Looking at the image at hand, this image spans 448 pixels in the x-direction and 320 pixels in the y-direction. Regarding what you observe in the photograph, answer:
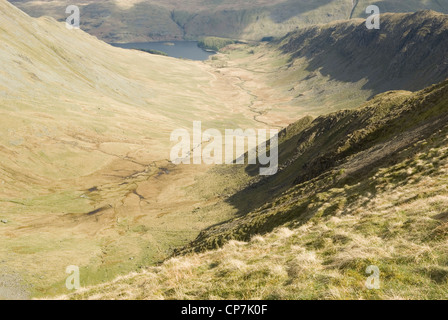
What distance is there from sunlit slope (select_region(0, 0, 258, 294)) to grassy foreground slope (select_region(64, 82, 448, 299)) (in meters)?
24.2

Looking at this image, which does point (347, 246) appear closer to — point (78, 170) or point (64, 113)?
point (78, 170)

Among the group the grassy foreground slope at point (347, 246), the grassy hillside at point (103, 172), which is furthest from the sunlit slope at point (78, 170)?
the grassy foreground slope at point (347, 246)

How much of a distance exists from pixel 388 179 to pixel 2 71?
13062 centimetres

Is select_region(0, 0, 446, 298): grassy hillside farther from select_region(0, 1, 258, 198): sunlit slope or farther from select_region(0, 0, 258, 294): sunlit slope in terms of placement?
select_region(0, 1, 258, 198): sunlit slope

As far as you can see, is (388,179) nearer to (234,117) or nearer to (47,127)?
(47,127)

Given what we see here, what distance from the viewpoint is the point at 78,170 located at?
89.8 metres

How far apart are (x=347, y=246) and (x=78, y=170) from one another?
89.2 m

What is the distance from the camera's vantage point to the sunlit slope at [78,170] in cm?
4931

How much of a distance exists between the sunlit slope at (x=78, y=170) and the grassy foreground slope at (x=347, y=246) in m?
24.2

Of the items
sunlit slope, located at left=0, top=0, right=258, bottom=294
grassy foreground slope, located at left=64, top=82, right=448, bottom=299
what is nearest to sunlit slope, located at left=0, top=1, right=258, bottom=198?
sunlit slope, located at left=0, top=0, right=258, bottom=294

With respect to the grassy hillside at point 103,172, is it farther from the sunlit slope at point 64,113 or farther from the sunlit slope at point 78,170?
the sunlit slope at point 64,113

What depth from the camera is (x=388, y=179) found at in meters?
23.9

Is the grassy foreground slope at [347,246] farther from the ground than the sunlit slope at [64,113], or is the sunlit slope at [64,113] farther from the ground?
the sunlit slope at [64,113]

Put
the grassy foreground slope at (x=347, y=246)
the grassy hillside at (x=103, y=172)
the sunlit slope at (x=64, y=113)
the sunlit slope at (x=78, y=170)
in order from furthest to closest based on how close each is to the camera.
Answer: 1. the sunlit slope at (x=64, y=113)
2. the sunlit slope at (x=78, y=170)
3. the grassy hillside at (x=103, y=172)
4. the grassy foreground slope at (x=347, y=246)
